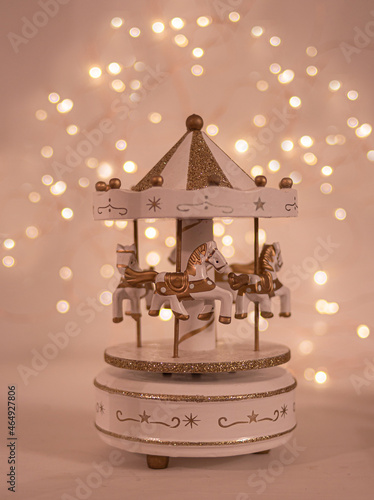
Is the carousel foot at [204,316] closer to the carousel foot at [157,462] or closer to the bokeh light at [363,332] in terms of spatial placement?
the carousel foot at [157,462]

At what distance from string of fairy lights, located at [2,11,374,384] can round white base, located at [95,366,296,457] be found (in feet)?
4.06

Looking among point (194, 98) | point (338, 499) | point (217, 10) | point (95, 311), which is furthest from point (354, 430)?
point (217, 10)

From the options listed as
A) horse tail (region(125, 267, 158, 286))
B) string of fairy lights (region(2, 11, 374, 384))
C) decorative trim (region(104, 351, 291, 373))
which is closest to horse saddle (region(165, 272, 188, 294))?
horse tail (region(125, 267, 158, 286))

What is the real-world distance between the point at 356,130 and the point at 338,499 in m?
1.92

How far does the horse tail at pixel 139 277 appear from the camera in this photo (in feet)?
7.94

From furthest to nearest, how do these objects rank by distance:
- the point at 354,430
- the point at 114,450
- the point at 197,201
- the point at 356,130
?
the point at 356,130, the point at 354,430, the point at 114,450, the point at 197,201

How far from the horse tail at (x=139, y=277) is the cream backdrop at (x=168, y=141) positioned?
1.08 meters

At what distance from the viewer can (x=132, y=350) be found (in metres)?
2.48

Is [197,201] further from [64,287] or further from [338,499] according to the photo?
[64,287]

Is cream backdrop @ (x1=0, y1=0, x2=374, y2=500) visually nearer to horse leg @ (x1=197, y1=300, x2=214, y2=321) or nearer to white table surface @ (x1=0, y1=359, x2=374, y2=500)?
white table surface @ (x1=0, y1=359, x2=374, y2=500)

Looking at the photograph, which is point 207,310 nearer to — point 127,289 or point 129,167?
point 127,289

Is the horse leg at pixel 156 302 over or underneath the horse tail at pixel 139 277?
underneath

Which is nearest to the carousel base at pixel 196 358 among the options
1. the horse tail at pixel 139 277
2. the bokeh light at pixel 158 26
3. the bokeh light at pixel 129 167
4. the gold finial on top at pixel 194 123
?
the horse tail at pixel 139 277

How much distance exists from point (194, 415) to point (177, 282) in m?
0.38
